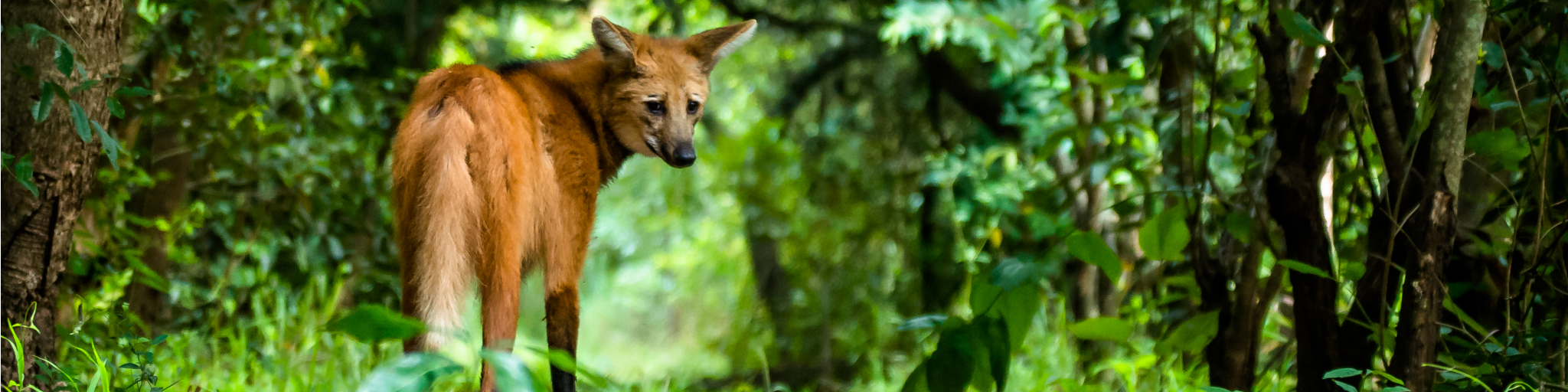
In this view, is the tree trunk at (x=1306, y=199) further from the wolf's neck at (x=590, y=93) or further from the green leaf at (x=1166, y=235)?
the wolf's neck at (x=590, y=93)

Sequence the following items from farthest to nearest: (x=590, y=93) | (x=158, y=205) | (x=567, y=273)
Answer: (x=158, y=205)
(x=590, y=93)
(x=567, y=273)

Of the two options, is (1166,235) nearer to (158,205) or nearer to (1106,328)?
(1106,328)

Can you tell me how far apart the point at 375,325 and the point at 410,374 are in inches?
2.5

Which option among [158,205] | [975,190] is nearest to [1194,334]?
[975,190]

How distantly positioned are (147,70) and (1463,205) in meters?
3.27

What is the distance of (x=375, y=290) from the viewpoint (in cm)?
324

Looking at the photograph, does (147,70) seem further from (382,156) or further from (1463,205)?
(1463,205)

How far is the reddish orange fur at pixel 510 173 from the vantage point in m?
1.61

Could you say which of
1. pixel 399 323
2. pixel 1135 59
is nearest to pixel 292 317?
pixel 399 323

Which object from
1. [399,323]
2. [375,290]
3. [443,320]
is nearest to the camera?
[399,323]

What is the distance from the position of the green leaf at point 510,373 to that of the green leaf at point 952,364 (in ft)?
2.79

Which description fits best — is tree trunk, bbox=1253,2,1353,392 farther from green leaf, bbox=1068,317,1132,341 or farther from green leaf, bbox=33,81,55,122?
green leaf, bbox=33,81,55,122

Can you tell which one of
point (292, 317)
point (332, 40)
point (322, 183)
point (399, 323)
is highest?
point (332, 40)

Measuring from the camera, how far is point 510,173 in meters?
1.68
